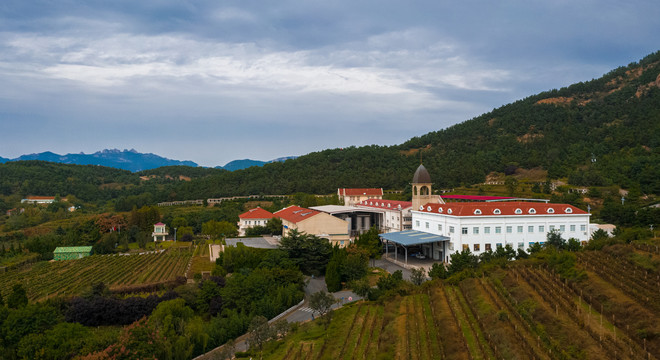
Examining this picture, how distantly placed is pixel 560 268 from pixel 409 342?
10129 millimetres

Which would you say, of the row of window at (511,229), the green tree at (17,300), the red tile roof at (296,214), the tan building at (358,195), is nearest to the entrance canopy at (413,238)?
the row of window at (511,229)

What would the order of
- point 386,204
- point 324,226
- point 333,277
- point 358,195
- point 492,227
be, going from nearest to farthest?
1. point 333,277
2. point 492,227
3. point 324,226
4. point 386,204
5. point 358,195

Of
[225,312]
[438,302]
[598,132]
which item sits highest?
[598,132]

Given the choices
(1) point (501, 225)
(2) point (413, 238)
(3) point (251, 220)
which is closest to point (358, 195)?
(3) point (251, 220)

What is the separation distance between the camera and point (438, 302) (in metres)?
21.1

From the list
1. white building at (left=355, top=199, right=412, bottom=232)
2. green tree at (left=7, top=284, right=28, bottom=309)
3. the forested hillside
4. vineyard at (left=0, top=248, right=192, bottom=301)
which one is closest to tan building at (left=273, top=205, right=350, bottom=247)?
white building at (left=355, top=199, right=412, bottom=232)

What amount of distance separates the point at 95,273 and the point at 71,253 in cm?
1353

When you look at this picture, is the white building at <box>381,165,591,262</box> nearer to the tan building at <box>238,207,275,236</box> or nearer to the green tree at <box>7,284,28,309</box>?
the tan building at <box>238,207,275,236</box>

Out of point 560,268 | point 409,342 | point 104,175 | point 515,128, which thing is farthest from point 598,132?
point 104,175

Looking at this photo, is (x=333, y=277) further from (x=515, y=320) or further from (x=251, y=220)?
(x=251, y=220)

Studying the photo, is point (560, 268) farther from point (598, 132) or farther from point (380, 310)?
point (598, 132)

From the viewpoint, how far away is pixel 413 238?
36.6m

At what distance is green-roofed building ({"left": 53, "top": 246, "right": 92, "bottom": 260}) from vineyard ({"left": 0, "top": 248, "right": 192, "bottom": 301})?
296 cm

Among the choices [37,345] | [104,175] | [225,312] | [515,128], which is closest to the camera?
[37,345]
